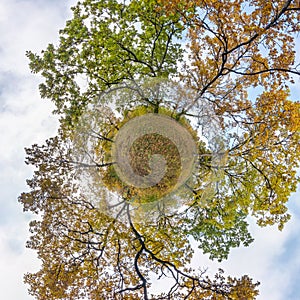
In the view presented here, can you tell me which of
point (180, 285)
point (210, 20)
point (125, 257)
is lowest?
point (180, 285)

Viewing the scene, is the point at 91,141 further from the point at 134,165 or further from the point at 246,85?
the point at 246,85

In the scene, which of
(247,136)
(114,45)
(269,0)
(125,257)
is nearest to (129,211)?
(125,257)

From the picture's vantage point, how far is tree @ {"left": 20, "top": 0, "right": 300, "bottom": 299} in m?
8.62

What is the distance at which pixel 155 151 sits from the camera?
8.39 m

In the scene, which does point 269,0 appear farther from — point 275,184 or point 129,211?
point 129,211

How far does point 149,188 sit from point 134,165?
2.12 ft

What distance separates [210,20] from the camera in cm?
815

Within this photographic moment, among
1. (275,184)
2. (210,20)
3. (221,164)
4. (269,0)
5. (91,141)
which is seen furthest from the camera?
(275,184)

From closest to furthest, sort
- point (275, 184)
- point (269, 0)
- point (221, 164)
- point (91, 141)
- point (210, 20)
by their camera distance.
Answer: point (269, 0) < point (210, 20) < point (91, 141) < point (221, 164) < point (275, 184)

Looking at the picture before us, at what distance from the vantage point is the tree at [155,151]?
862cm

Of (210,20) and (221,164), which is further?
(221,164)

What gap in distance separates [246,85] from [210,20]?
235 cm

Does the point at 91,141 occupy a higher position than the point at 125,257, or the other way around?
the point at 91,141

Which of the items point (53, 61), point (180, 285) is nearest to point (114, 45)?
point (53, 61)
